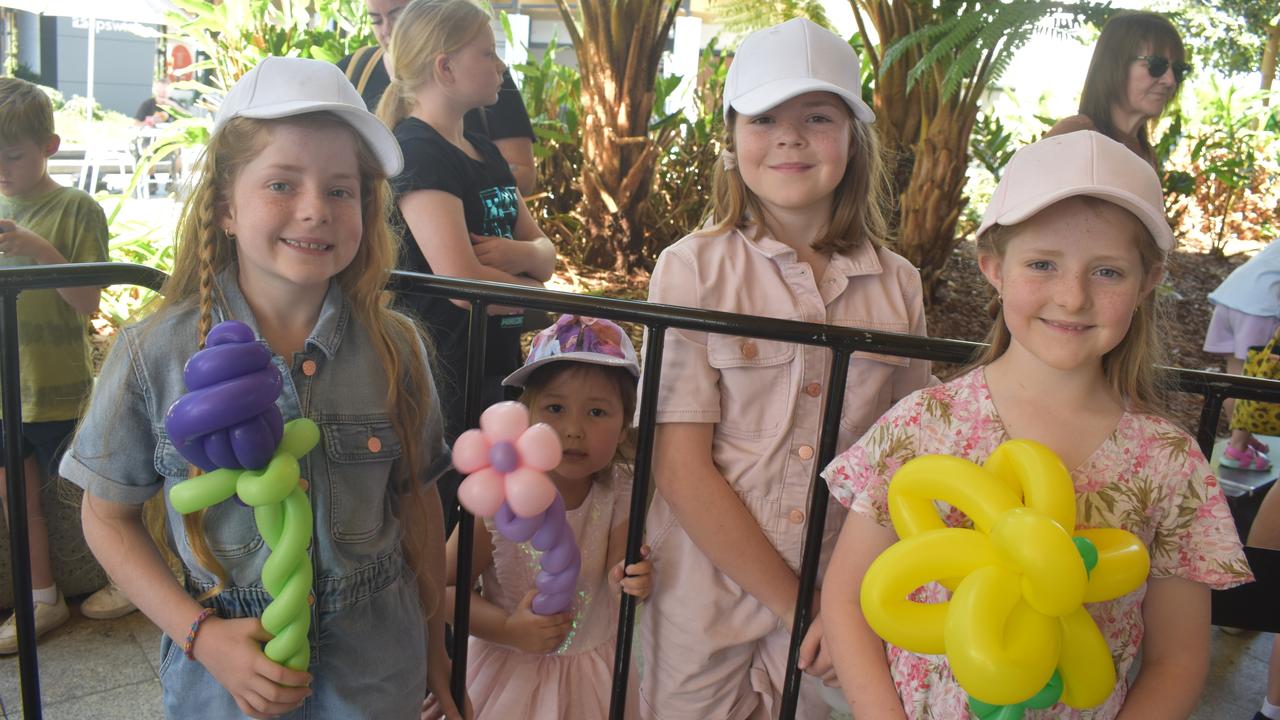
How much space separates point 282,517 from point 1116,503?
1.14 meters

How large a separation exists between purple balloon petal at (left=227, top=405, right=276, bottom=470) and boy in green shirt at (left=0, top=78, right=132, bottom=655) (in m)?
1.84

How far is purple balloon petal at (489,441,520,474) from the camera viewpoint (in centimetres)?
138

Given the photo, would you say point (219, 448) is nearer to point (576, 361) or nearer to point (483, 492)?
point (483, 492)

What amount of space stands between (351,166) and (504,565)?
87cm

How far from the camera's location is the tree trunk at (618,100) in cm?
508

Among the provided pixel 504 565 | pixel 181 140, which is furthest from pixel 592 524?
pixel 181 140

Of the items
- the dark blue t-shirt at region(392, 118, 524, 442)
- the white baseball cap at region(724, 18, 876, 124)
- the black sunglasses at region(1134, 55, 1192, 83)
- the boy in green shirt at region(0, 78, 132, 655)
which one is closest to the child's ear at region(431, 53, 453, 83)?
the dark blue t-shirt at region(392, 118, 524, 442)

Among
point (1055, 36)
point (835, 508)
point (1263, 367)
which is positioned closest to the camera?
point (835, 508)

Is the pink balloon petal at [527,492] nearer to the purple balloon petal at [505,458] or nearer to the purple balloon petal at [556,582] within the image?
the purple balloon petal at [505,458]

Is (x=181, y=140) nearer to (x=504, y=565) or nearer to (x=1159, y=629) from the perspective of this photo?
(x=504, y=565)

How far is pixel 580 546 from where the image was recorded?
6.42 feet

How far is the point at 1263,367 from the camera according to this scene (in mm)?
3967

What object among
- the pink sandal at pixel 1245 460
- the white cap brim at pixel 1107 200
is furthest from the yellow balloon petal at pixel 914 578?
the pink sandal at pixel 1245 460

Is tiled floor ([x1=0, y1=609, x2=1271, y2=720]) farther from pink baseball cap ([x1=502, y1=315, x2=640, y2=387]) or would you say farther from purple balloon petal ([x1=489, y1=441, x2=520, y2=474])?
purple balloon petal ([x1=489, y1=441, x2=520, y2=474])
